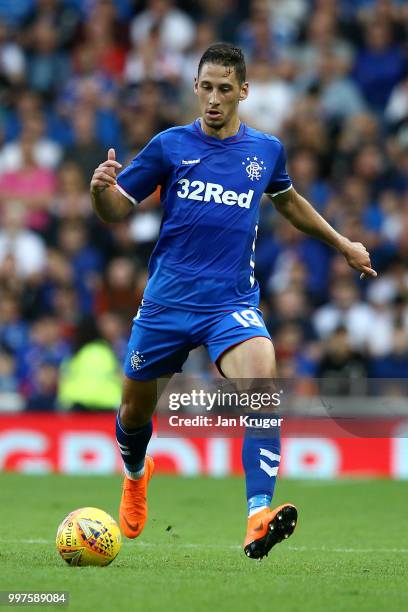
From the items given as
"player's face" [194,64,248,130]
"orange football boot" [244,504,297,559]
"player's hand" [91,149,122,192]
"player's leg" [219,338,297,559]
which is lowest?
"orange football boot" [244,504,297,559]

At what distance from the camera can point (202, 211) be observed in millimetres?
7016

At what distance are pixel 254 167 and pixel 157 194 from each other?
8369mm

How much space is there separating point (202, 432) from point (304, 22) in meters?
6.57

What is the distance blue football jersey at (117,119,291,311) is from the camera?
700 centimetres

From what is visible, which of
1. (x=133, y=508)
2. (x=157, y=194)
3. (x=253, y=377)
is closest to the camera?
(x=253, y=377)

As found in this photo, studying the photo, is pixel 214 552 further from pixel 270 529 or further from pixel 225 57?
pixel 225 57

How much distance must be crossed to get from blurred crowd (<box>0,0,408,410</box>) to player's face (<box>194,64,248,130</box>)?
22.9 feet

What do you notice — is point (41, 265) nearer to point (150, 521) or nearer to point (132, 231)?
point (132, 231)

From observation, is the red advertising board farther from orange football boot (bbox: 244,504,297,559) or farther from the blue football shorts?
orange football boot (bbox: 244,504,297,559)

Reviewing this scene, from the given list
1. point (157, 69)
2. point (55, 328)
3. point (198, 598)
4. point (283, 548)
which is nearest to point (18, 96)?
point (157, 69)

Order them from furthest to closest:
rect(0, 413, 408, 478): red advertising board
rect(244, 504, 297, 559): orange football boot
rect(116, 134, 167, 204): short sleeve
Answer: rect(0, 413, 408, 478): red advertising board
rect(116, 134, 167, 204): short sleeve
rect(244, 504, 297, 559): orange football boot

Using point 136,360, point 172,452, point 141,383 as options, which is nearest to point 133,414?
point 141,383

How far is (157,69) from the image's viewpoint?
55.6ft

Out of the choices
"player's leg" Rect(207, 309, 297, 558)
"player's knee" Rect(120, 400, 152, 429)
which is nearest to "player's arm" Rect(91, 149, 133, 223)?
"player's leg" Rect(207, 309, 297, 558)
